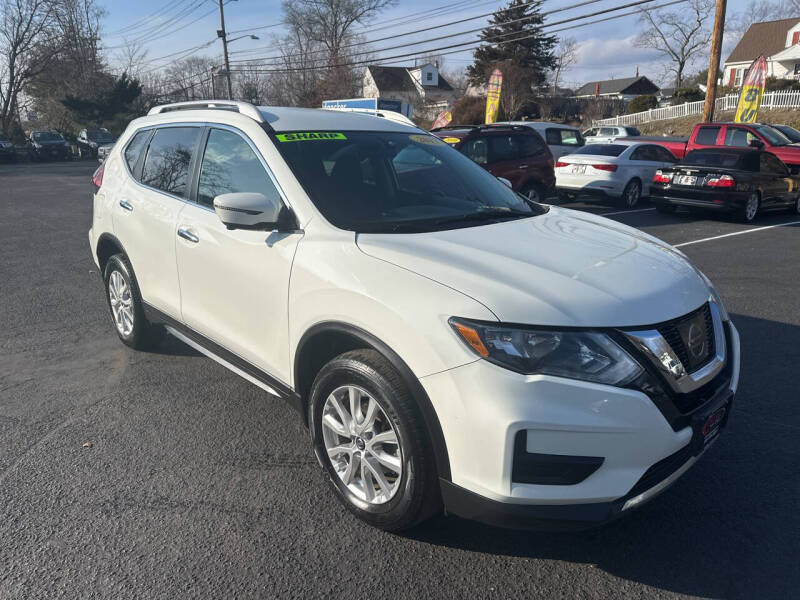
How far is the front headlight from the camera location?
7.45ft

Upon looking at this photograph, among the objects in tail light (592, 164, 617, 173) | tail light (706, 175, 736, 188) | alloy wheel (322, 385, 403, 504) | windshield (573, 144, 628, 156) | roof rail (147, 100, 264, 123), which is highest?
roof rail (147, 100, 264, 123)

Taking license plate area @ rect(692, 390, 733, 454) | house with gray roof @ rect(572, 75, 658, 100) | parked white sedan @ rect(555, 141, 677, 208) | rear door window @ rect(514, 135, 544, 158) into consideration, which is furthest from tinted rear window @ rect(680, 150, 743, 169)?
house with gray roof @ rect(572, 75, 658, 100)

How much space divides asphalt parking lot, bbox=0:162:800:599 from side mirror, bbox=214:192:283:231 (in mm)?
1314

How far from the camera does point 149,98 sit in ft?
182

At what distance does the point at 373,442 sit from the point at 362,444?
10 centimetres

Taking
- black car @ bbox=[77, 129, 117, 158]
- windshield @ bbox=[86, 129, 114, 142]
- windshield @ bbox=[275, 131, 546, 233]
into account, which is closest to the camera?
windshield @ bbox=[275, 131, 546, 233]

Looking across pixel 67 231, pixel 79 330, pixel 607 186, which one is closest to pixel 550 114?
pixel 607 186

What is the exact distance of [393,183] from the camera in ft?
12.3

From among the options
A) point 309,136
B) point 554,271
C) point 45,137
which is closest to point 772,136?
point 309,136

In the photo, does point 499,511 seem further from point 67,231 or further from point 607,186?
point 607,186

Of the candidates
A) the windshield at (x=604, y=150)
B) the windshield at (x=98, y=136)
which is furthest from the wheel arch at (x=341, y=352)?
the windshield at (x=98, y=136)

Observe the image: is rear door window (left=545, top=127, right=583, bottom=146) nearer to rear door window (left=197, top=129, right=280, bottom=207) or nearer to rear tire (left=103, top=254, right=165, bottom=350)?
rear tire (left=103, top=254, right=165, bottom=350)

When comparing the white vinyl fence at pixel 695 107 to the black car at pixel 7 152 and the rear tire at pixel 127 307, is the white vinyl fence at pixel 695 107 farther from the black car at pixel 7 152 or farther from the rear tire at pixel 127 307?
the rear tire at pixel 127 307

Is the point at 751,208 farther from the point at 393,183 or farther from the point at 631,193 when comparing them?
the point at 393,183
